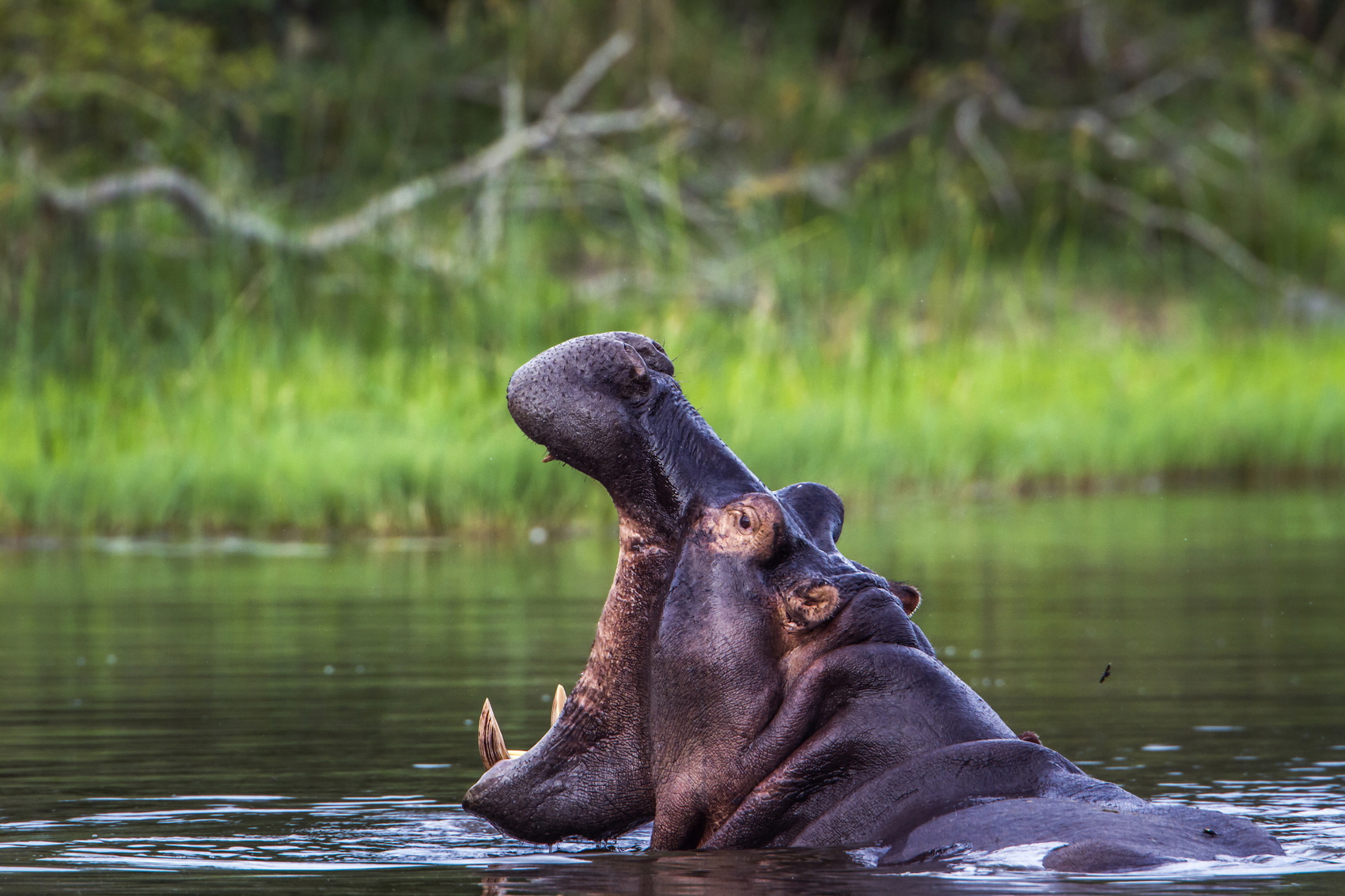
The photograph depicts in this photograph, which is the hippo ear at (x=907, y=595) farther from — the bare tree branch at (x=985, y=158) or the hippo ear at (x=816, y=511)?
the bare tree branch at (x=985, y=158)

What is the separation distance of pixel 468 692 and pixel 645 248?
8.26 metres

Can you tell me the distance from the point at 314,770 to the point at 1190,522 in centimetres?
647

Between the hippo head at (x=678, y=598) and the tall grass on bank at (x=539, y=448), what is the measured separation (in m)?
6.86

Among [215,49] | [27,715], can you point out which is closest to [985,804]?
[27,715]

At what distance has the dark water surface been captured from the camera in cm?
348

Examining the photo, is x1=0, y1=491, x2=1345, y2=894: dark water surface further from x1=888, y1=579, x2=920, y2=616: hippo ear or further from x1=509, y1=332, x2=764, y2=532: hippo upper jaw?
x1=509, y1=332, x2=764, y2=532: hippo upper jaw

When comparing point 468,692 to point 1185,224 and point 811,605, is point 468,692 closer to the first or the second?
point 811,605

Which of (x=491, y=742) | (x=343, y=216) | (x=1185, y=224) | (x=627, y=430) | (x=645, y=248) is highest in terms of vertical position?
(x=1185, y=224)

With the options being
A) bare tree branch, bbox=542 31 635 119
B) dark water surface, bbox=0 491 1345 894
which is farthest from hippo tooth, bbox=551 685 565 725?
bare tree branch, bbox=542 31 635 119

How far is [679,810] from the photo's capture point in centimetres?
338

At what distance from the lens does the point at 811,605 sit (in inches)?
128

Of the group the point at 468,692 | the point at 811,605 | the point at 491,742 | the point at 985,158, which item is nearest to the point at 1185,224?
the point at 985,158

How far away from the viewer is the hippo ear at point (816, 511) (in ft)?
11.4

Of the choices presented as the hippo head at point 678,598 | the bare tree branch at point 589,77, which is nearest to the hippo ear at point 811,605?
the hippo head at point 678,598
